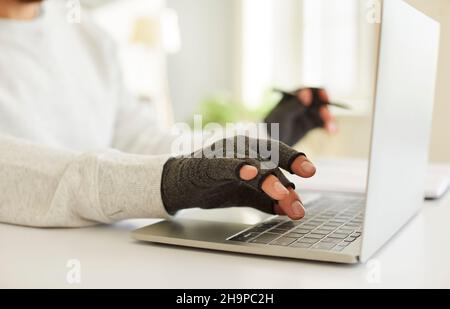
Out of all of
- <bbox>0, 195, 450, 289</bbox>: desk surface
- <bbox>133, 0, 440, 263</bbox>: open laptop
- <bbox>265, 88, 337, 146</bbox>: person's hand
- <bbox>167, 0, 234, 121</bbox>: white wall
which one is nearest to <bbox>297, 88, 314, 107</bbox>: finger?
<bbox>265, 88, 337, 146</bbox>: person's hand

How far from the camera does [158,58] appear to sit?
452 cm

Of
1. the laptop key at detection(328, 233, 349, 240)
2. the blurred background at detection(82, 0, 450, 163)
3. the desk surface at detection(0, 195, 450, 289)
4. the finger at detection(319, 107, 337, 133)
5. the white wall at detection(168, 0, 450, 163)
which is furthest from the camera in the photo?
the white wall at detection(168, 0, 450, 163)

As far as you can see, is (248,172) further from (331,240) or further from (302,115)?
(302,115)

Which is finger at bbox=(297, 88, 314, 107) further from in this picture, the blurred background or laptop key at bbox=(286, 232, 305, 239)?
the blurred background

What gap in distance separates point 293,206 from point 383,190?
0.37 ft

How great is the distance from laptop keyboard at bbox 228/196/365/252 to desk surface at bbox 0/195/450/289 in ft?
0.09

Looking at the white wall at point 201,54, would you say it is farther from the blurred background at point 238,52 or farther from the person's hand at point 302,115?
the person's hand at point 302,115

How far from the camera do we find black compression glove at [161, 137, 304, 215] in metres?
0.56

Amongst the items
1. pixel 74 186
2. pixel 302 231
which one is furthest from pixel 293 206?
pixel 74 186

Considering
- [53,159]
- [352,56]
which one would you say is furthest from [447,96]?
[352,56]

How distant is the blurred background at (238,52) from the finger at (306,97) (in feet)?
6.91

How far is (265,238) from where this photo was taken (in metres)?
0.58

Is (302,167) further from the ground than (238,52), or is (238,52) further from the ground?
(238,52)
